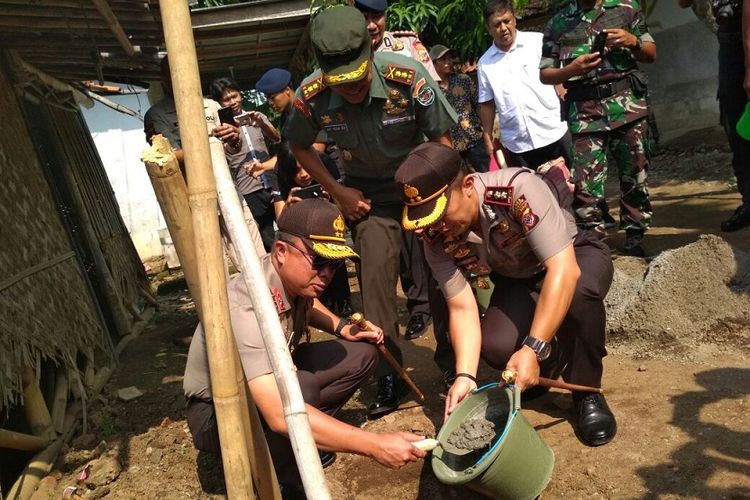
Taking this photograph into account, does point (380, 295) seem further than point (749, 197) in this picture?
No

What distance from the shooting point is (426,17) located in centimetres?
880

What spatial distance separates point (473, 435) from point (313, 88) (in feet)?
6.55

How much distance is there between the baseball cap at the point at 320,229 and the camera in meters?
2.77

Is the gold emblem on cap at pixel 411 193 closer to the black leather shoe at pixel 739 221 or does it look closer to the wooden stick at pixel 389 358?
the wooden stick at pixel 389 358

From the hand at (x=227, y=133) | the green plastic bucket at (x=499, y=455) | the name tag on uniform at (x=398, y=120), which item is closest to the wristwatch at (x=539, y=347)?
the green plastic bucket at (x=499, y=455)

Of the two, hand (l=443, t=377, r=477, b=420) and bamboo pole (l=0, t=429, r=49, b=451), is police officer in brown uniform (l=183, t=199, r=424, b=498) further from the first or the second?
bamboo pole (l=0, t=429, r=49, b=451)

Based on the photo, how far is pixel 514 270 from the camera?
3316mm

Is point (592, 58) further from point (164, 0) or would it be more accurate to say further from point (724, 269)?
point (164, 0)

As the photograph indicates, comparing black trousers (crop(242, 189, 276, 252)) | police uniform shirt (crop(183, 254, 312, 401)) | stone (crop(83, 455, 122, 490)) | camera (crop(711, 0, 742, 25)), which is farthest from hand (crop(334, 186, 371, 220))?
camera (crop(711, 0, 742, 25))

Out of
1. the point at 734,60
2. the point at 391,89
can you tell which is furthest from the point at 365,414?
the point at 734,60

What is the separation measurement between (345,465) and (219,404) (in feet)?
4.16

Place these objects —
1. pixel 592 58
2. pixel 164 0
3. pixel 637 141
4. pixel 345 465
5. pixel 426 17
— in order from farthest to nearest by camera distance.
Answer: pixel 426 17, pixel 637 141, pixel 592 58, pixel 345 465, pixel 164 0

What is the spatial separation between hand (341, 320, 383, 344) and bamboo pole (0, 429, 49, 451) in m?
1.64

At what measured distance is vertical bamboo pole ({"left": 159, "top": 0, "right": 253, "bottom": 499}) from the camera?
224cm
